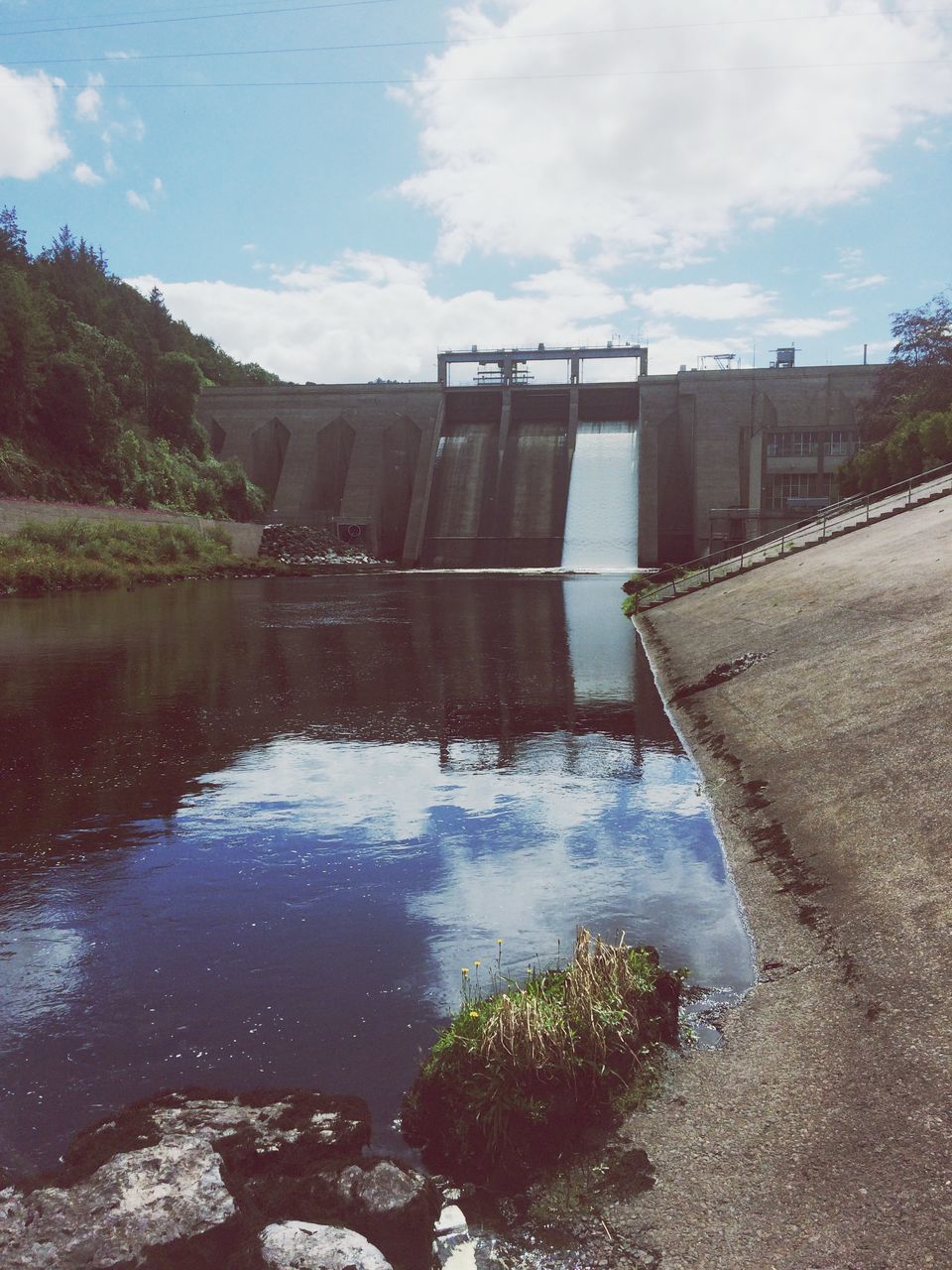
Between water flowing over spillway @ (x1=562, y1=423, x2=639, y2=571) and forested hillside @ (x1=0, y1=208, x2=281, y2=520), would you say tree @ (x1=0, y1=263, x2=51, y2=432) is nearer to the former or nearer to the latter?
forested hillside @ (x1=0, y1=208, x2=281, y2=520)

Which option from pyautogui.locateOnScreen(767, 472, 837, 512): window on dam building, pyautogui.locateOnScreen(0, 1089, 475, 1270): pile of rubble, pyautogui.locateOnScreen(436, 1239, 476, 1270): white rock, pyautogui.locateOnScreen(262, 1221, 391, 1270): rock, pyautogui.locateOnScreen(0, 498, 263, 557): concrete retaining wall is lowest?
pyautogui.locateOnScreen(436, 1239, 476, 1270): white rock

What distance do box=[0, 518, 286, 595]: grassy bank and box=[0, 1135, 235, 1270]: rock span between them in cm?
4476

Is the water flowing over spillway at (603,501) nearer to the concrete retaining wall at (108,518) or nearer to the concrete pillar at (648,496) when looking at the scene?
the concrete pillar at (648,496)

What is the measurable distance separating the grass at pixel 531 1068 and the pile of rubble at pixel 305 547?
65.0 metres

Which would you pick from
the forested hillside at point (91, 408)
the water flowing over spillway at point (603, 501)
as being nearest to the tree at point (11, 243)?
the forested hillside at point (91, 408)

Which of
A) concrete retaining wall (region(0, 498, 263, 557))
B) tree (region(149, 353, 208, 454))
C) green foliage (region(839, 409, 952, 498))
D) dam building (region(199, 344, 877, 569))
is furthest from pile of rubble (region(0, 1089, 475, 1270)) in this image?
tree (region(149, 353, 208, 454))

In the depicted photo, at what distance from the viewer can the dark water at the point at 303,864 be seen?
244 inches

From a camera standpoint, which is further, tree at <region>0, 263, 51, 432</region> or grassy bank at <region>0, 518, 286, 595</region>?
tree at <region>0, 263, 51, 432</region>

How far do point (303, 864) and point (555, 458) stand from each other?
67479 millimetres

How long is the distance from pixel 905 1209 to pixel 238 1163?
3.26m

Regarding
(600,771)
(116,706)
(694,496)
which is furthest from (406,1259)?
(694,496)

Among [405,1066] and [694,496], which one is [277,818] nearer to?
[405,1066]

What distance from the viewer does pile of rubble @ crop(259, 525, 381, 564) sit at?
69.9 m

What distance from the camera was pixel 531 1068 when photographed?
527 cm
